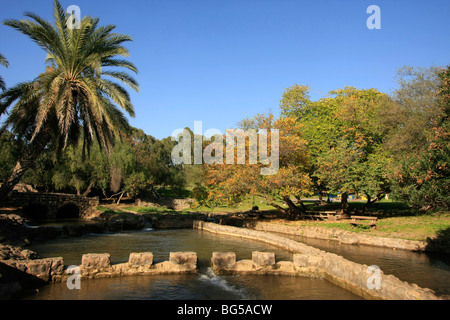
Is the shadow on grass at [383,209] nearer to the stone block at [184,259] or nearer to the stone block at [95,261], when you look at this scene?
the stone block at [184,259]

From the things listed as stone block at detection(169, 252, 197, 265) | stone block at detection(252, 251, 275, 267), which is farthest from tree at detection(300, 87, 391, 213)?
stone block at detection(169, 252, 197, 265)

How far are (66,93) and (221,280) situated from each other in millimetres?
11686

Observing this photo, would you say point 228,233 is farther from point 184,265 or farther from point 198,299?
point 198,299

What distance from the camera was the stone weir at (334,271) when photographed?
776 centimetres

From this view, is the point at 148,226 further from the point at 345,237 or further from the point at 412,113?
the point at 412,113

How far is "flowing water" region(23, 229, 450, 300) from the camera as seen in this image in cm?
862

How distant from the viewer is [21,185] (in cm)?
3303

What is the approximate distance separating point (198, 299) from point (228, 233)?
1275cm

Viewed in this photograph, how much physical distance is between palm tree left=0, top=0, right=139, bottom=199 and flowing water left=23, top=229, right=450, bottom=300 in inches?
223

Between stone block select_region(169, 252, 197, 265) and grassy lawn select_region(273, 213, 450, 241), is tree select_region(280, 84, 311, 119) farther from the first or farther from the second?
stone block select_region(169, 252, 197, 265)

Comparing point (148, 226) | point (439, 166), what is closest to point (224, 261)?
point (439, 166)
